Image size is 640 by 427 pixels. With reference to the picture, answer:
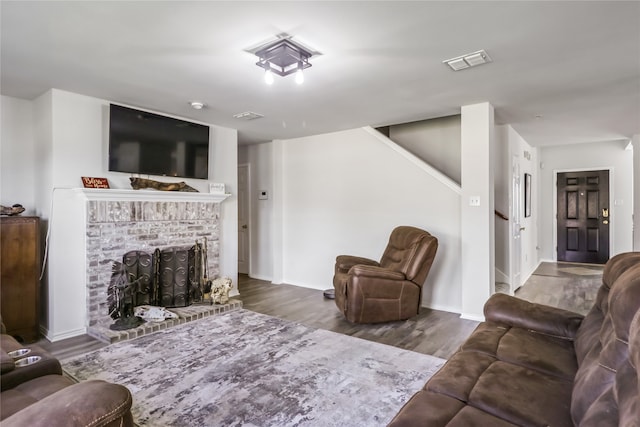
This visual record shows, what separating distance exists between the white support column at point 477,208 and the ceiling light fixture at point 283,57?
2.09 m

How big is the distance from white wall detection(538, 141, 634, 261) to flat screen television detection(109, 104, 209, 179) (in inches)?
263

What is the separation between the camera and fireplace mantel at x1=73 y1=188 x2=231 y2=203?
334 centimetres

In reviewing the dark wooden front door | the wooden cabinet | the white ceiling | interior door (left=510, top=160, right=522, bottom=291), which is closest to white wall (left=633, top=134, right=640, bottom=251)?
the dark wooden front door

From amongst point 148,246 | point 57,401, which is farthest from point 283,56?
point 148,246

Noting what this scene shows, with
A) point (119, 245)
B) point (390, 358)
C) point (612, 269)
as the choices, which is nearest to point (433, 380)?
point (612, 269)

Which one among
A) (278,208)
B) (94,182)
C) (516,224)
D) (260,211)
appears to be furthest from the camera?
(260,211)

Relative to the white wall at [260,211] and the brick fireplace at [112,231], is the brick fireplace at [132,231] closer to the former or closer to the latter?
the brick fireplace at [112,231]

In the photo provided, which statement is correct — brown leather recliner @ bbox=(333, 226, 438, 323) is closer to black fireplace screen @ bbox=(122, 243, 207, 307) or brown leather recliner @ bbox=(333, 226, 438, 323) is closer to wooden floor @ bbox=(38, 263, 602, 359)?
wooden floor @ bbox=(38, 263, 602, 359)

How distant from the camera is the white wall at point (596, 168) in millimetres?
6465

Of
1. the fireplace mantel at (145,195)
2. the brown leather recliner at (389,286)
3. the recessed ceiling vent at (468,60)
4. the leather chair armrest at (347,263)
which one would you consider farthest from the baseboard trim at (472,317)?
the fireplace mantel at (145,195)

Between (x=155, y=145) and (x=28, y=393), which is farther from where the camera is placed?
(x=155, y=145)

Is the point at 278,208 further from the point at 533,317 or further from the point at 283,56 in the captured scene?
the point at 533,317

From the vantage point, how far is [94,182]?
342 centimetres

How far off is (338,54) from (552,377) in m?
2.25
